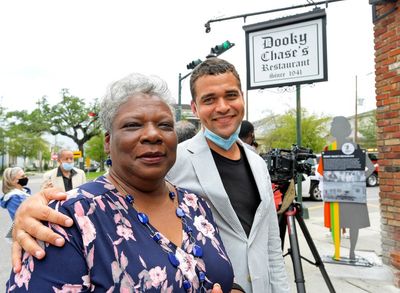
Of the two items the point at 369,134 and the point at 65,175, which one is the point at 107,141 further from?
the point at 369,134

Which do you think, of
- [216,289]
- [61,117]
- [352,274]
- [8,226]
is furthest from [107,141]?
[61,117]

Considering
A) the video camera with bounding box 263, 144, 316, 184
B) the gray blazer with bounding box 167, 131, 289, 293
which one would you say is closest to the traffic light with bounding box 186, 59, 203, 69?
the video camera with bounding box 263, 144, 316, 184

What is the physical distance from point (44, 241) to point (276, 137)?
3431cm

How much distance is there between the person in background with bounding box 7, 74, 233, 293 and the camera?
95cm

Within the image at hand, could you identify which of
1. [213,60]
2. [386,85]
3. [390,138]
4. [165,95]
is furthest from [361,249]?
[165,95]

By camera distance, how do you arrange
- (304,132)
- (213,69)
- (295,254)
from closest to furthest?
(213,69), (295,254), (304,132)

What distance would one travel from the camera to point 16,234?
107cm

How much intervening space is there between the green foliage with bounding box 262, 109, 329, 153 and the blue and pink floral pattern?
28.6 m

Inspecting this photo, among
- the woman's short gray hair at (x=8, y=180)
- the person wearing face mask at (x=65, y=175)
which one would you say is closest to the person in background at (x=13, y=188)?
the woman's short gray hair at (x=8, y=180)

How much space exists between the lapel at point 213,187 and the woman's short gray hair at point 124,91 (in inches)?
20.0

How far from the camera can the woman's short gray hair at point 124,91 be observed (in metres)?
1.22

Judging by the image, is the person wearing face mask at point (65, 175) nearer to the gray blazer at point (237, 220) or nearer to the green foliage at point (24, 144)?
the gray blazer at point (237, 220)

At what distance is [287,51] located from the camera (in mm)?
5953

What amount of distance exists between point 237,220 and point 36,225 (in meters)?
0.94
